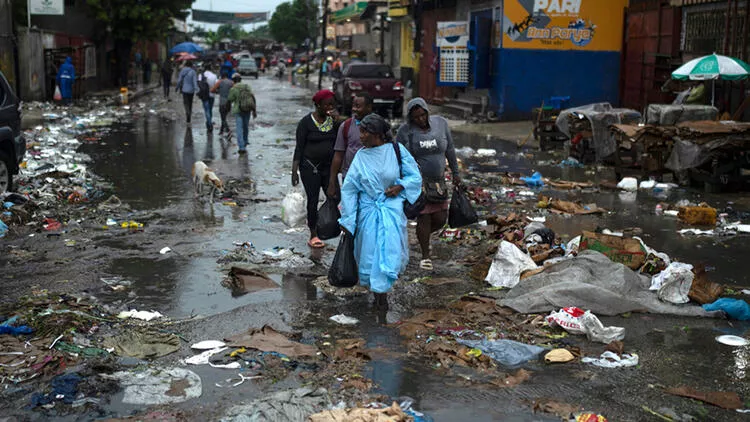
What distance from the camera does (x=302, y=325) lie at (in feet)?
21.5

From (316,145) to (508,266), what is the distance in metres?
2.55

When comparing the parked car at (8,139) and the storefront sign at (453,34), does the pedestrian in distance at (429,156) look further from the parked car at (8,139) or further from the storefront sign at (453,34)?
the storefront sign at (453,34)

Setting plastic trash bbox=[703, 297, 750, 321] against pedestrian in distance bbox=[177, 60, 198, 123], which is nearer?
plastic trash bbox=[703, 297, 750, 321]

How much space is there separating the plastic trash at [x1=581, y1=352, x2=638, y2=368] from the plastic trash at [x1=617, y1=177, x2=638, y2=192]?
777 cm

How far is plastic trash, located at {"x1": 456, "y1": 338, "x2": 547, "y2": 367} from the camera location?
5.69 meters

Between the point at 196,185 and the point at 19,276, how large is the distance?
4651 mm

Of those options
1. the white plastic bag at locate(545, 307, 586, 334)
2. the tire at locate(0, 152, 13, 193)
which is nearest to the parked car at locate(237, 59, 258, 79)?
the tire at locate(0, 152, 13, 193)

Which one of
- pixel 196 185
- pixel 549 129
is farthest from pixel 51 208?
pixel 549 129

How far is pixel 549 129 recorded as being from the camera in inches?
728

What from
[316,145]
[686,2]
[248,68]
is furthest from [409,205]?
[248,68]

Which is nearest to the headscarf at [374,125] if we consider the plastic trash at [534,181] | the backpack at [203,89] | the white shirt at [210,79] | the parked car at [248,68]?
the plastic trash at [534,181]

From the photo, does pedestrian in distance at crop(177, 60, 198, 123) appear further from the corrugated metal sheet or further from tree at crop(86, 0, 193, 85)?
tree at crop(86, 0, 193, 85)

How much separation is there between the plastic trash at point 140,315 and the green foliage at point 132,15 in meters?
33.9

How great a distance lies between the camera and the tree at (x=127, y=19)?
127ft
